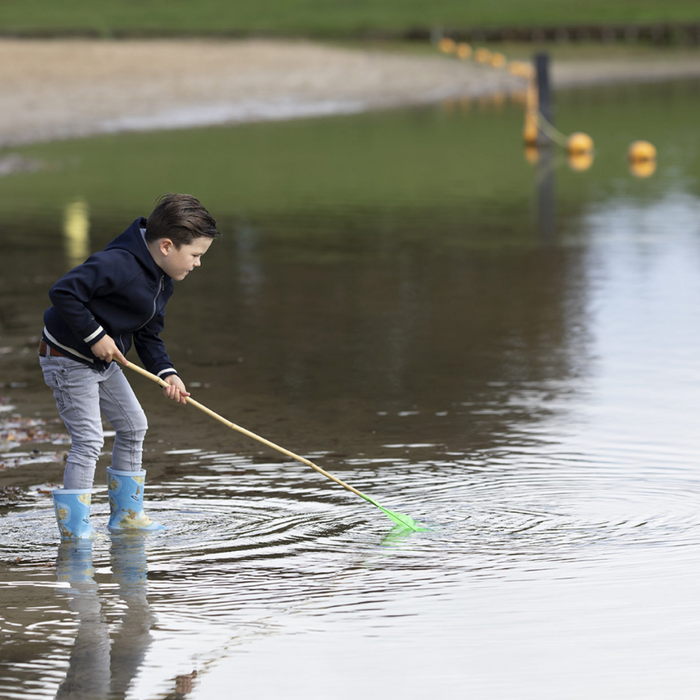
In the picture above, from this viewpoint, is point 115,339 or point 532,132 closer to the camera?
point 115,339

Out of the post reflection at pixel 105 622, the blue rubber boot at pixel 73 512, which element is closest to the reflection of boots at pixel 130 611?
the post reflection at pixel 105 622

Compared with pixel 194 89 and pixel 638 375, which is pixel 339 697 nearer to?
pixel 638 375

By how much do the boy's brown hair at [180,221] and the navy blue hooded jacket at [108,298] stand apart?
9 cm

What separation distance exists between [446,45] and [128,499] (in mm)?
48080

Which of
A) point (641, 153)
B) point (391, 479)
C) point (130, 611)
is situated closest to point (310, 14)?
point (641, 153)

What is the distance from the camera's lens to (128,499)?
5.27m

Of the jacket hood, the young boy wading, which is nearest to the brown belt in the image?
→ the young boy wading

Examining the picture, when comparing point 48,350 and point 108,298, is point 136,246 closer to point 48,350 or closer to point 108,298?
point 108,298

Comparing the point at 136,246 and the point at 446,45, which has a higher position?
the point at 446,45

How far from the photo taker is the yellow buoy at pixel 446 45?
50.6 metres

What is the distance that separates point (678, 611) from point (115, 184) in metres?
15.6

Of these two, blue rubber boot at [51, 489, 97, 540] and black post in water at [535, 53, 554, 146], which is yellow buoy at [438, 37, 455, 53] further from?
blue rubber boot at [51, 489, 97, 540]

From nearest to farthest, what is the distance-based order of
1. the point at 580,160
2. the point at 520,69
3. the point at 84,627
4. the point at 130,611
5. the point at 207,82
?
the point at 84,627, the point at 130,611, the point at 580,160, the point at 207,82, the point at 520,69

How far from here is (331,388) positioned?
7469 mm
